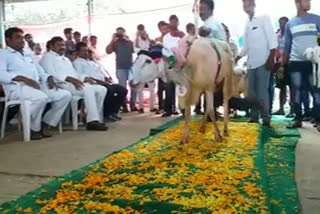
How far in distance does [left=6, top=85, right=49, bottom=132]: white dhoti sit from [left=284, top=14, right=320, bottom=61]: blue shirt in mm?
3183

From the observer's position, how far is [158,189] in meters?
2.85

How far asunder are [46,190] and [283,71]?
15.8ft

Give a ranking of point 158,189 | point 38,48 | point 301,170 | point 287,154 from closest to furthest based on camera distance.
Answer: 1. point 158,189
2. point 301,170
3. point 287,154
4. point 38,48

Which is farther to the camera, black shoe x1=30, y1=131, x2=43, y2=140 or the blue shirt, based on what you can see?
the blue shirt

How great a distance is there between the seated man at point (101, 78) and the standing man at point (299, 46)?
2633 mm

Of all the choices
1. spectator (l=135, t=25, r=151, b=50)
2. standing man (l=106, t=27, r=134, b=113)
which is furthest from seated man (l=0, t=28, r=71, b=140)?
spectator (l=135, t=25, r=151, b=50)

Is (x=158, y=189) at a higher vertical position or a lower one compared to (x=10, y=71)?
lower

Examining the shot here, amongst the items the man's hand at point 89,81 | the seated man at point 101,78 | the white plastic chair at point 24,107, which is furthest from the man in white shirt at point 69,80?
the white plastic chair at point 24,107

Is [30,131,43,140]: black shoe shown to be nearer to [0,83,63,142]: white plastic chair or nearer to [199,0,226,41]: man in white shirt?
[0,83,63,142]: white plastic chair

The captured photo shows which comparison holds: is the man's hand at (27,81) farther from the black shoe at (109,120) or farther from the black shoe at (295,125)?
the black shoe at (295,125)

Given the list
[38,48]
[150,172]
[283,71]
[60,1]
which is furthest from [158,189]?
[60,1]

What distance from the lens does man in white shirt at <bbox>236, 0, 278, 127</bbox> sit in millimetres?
5793

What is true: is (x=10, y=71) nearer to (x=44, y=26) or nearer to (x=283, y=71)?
(x=283, y=71)

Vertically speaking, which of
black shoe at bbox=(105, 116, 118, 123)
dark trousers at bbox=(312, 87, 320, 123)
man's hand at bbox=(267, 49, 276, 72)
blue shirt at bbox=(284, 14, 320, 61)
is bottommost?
black shoe at bbox=(105, 116, 118, 123)
